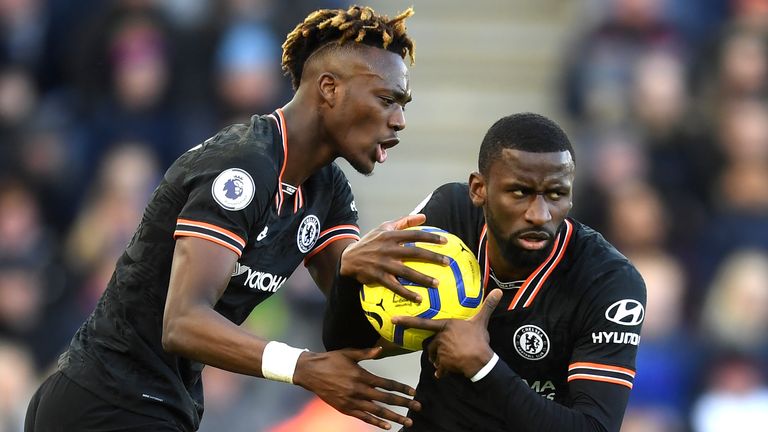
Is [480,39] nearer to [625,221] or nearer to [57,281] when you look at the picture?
[625,221]

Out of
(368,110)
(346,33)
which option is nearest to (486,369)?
(368,110)

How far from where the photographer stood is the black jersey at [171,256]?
4234 millimetres

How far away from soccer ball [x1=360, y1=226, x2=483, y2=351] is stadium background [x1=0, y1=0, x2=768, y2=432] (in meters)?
3.36

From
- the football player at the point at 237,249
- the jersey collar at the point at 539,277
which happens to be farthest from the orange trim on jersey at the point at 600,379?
the football player at the point at 237,249

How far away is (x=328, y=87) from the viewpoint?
4559 millimetres

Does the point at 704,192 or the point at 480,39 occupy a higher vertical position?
the point at 480,39

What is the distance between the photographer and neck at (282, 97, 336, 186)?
14.8ft

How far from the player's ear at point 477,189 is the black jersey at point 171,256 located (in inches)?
24.4

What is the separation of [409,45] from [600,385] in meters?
→ 1.42

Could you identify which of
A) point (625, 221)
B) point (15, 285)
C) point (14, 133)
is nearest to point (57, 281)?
point (15, 285)

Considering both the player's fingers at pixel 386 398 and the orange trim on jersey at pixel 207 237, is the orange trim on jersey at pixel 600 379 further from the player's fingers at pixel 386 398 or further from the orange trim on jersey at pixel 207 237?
the orange trim on jersey at pixel 207 237

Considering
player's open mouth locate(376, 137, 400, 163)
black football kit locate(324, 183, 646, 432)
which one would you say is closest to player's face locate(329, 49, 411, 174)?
player's open mouth locate(376, 137, 400, 163)

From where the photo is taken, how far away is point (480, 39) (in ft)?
34.4

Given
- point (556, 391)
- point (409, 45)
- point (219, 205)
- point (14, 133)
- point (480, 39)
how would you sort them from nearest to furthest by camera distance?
point (219, 205) < point (556, 391) < point (409, 45) < point (14, 133) < point (480, 39)
